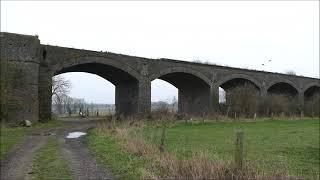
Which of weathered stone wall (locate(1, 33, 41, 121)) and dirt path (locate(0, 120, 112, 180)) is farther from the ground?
weathered stone wall (locate(1, 33, 41, 121))

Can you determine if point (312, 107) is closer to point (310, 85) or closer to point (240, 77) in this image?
point (310, 85)

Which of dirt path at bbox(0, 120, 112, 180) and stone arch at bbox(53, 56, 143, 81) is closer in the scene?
dirt path at bbox(0, 120, 112, 180)

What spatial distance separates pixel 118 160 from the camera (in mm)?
12305

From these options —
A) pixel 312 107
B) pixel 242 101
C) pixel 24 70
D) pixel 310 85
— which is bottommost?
pixel 312 107

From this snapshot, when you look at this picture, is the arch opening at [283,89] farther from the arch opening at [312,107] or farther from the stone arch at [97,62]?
the stone arch at [97,62]

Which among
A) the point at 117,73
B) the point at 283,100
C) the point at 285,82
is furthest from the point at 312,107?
the point at 117,73

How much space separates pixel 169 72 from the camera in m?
42.4

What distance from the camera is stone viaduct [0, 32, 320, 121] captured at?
29750mm

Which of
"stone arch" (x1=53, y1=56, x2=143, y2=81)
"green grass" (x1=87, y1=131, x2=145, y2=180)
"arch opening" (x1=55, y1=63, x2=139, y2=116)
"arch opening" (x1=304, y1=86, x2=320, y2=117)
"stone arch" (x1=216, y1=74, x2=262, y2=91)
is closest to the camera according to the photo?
"green grass" (x1=87, y1=131, x2=145, y2=180)

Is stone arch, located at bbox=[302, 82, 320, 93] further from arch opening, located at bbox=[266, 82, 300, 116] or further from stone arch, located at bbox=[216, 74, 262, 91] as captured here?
stone arch, located at bbox=[216, 74, 262, 91]

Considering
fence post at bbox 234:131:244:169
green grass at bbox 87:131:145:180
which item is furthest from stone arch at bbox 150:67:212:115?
fence post at bbox 234:131:244:169

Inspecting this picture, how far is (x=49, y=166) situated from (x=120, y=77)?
98.7 feet

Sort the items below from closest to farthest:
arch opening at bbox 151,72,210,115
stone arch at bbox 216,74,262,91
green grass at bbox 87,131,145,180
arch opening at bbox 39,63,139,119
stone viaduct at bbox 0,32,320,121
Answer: green grass at bbox 87,131,145,180 → stone viaduct at bbox 0,32,320,121 → arch opening at bbox 39,63,139,119 → arch opening at bbox 151,72,210,115 → stone arch at bbox 216,74,262,91

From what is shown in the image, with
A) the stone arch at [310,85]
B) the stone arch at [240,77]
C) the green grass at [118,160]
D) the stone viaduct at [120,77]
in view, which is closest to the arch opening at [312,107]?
the stone viaduct at [120,77]
